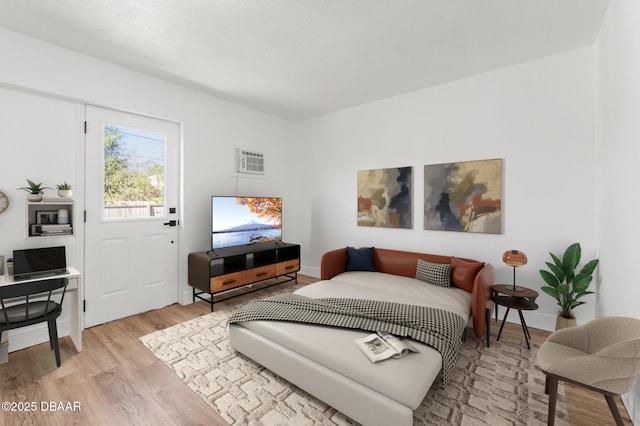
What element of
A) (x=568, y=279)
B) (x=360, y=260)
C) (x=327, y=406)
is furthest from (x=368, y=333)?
(x=568, y=279)

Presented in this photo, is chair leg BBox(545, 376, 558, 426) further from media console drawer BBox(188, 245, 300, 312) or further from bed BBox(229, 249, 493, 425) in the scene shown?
media console drawer BBox(188, 245, 300, 312)

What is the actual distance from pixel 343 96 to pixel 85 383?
162 inches

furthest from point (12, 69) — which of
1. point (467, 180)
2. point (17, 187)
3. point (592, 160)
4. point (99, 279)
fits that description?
point (592, 160)

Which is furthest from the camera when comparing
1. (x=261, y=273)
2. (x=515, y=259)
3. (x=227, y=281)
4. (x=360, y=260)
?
(x=261, y=273)

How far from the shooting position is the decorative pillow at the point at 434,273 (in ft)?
10.4

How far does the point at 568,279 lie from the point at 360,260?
2.19 metres

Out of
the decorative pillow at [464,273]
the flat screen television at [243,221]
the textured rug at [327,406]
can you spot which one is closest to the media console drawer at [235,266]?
the flat screen television at [243,221]

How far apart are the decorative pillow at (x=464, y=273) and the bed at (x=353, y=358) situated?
0.01 m

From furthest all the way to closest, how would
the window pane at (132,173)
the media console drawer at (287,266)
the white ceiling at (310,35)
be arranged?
1. the media console drawer at (287,266)
2. the window pane at (132,173)
3. the white ceiling at (310,35)

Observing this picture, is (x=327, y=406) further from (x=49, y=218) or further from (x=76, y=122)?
(x=76, y=122)

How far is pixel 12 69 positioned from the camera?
2457mm

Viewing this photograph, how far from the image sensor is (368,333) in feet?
6.76

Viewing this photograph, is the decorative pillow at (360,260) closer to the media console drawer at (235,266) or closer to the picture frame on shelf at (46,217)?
the media console drawer at (235,266)

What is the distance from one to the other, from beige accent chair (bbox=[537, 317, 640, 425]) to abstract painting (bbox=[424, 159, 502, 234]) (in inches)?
61.9
